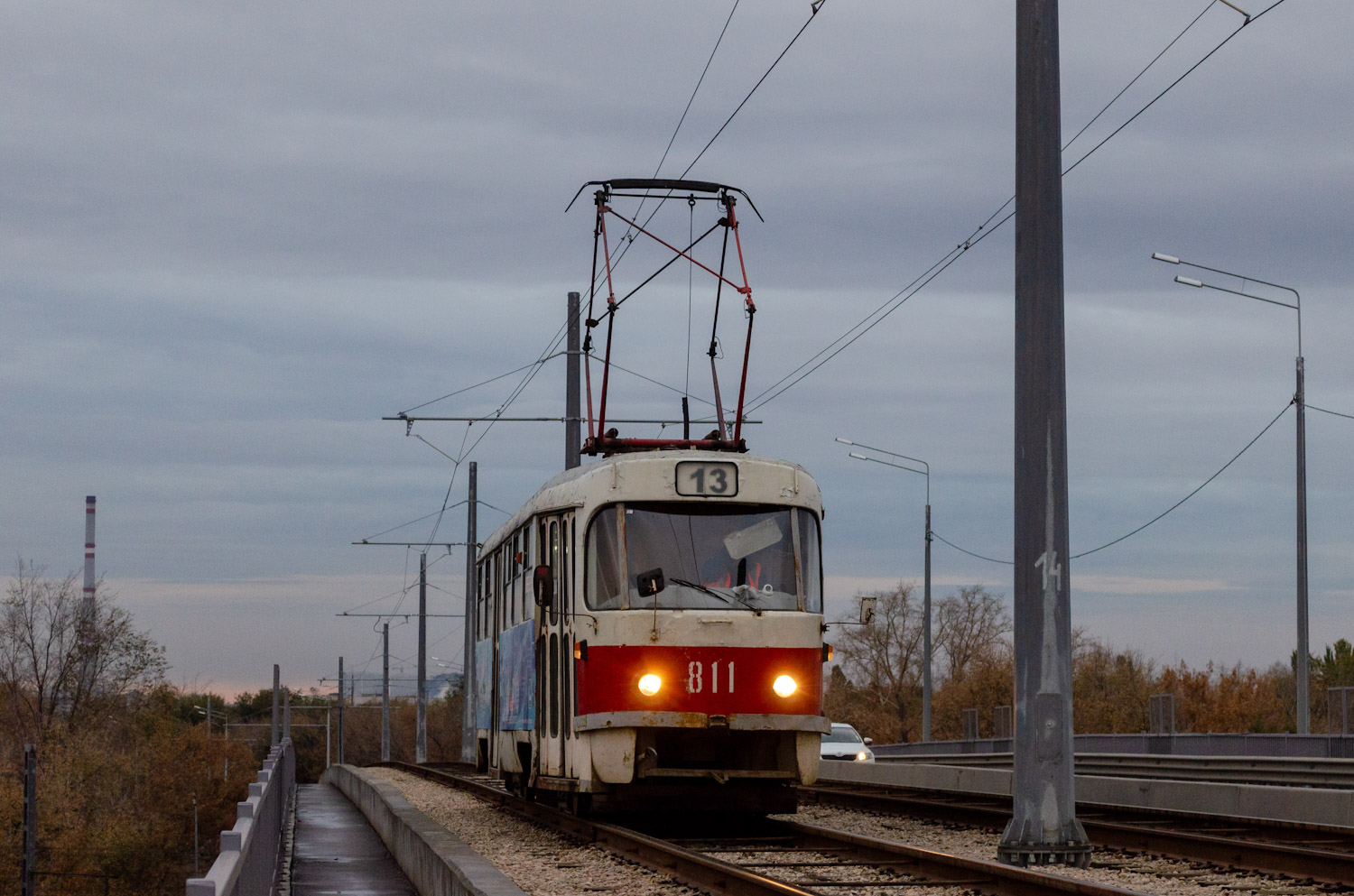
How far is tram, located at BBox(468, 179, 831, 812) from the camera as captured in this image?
14406mm

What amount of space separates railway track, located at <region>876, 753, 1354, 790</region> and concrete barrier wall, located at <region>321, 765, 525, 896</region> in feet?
36.1

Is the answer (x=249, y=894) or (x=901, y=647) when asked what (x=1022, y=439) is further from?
(x=901, y=647)

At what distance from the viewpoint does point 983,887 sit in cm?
1070

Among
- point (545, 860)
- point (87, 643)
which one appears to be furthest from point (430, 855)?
point (87, 643)

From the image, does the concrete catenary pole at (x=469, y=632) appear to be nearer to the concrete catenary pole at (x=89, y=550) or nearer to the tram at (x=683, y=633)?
the tram at (x=683, y=633)

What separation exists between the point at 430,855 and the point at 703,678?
9.89 ft

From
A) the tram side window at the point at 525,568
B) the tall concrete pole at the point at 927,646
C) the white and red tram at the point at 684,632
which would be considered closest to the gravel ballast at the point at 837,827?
the white and red tram at the point at 684,632

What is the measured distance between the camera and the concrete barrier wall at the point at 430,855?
10141 mm

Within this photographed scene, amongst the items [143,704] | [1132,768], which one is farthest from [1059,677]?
[143,704]

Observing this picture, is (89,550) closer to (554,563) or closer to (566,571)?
(554,563)

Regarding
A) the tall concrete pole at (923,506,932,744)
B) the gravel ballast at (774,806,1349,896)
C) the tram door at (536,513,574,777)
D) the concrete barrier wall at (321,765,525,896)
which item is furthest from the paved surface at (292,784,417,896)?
the tall concrete pole at (923,506,932,744)

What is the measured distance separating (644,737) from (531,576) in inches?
111

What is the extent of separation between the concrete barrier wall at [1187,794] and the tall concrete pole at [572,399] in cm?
828

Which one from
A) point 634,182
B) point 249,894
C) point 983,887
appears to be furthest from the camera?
point 634,182
